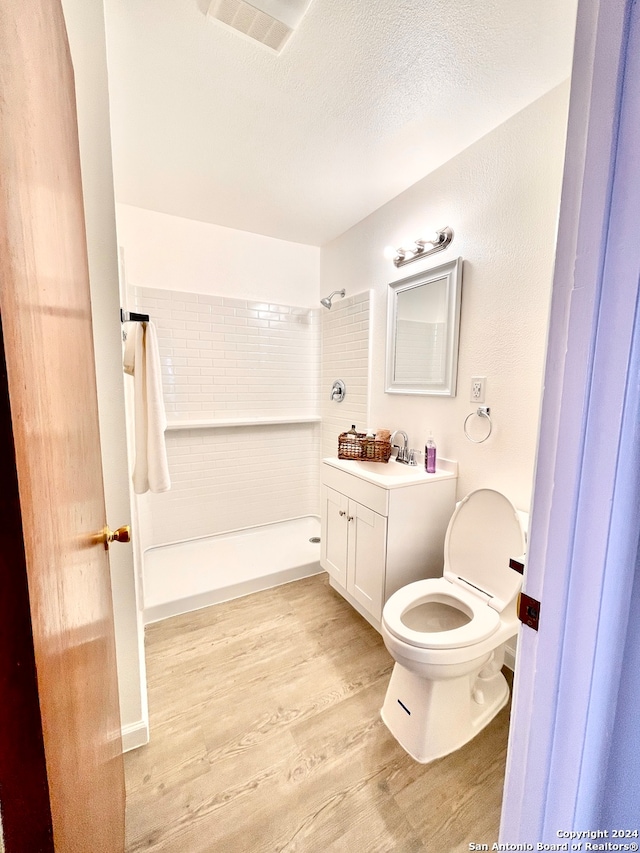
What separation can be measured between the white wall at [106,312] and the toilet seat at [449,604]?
95cm

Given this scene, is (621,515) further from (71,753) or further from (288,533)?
(288,533)

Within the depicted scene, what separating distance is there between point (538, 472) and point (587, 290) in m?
0.29

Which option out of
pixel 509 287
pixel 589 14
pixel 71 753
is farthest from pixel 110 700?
pixel 509 287

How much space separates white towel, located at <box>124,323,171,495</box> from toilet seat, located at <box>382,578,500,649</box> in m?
1.08

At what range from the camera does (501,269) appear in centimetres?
153

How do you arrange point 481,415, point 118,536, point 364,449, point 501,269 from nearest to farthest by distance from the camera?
point 118,536 → point 501,269 → point 481,415 → point 364,449

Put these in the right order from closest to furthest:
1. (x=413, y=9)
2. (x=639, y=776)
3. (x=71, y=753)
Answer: (x=71, y=753), (x=639, y=776), (x=413, y=9)

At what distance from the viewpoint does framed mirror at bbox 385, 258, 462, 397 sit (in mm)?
1741

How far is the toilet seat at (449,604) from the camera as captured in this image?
1164 millimetres

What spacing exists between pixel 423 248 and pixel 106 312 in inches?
62.9

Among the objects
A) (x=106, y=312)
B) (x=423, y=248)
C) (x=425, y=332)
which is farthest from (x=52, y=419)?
(x=423, y=248)

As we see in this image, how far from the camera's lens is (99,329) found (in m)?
1.06

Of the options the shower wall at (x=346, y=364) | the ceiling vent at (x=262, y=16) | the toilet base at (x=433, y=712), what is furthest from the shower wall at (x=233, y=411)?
the toilet base at (x=433, y=712)

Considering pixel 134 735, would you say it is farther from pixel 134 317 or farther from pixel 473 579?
pixel 134 317
